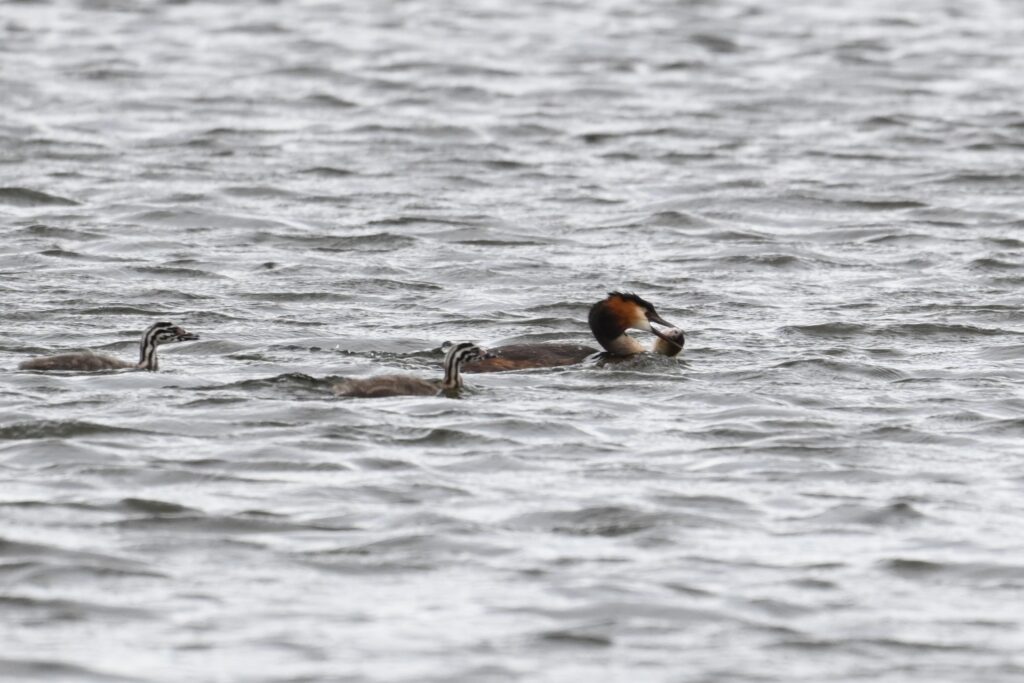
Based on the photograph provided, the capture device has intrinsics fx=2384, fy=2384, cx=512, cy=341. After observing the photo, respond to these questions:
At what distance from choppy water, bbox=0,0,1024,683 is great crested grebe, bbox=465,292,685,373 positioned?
0.68 ft

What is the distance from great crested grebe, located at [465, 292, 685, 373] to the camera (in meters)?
16.5

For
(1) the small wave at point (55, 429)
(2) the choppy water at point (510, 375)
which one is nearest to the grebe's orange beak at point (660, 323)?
(2) the choppy water at point (510, 375)

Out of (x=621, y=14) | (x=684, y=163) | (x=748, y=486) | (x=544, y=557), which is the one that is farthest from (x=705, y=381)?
(x=621, y=14)

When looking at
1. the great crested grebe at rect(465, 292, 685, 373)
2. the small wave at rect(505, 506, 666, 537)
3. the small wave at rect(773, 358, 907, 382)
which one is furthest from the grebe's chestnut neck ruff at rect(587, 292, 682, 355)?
the small wave at rect(505, 506, 666, 537)

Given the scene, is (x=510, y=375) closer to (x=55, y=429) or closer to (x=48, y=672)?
(x=55, y=429)

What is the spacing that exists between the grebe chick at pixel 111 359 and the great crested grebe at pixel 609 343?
2.21 metres

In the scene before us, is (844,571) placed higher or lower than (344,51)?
lower

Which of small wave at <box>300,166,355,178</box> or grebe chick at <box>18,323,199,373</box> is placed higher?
small wave at <box>300,166,355,178</box>

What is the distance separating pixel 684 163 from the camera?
27.7 m

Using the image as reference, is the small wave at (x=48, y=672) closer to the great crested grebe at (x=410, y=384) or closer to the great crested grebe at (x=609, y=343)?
the great crested grebe at (x=410, y=384)

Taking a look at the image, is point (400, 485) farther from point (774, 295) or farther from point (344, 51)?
point (344, 51)

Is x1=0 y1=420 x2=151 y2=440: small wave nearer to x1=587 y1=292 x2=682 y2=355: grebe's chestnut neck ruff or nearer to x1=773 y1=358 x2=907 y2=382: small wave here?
x1=587 y1=292 x2=682 y2=355: grebe's chestnut neck ruff

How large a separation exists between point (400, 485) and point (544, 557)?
1.56 meters

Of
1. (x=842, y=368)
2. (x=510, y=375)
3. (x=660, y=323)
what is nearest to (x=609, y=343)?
(x=660, y=323)
